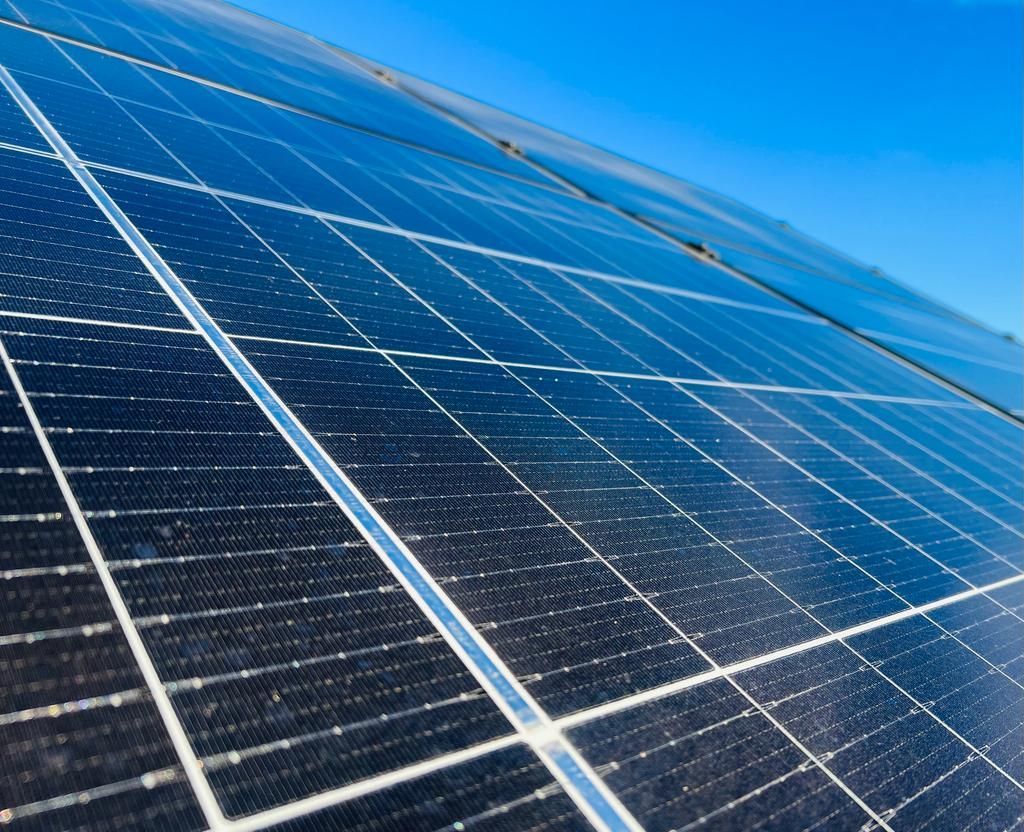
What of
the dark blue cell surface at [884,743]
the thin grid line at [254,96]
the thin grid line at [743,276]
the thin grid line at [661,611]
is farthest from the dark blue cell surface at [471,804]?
the thin grid line at [743,276]

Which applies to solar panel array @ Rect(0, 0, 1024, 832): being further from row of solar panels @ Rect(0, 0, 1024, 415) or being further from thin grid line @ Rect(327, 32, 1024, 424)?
thin grid line @ Rect(327, 32, 1024, 424)

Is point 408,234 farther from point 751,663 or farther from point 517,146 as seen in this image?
point 517,146

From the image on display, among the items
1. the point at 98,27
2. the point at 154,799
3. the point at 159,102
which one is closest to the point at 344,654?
the point at 154,799

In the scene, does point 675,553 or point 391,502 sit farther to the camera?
point 675,553

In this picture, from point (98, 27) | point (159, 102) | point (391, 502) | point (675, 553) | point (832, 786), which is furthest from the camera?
point (98, 27)

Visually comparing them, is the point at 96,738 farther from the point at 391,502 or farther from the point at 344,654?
the point at 391,502

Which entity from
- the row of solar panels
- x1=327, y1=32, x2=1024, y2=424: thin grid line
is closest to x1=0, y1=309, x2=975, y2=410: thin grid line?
x1=327, y1=32, x2=1024, y2=424: thin grid line

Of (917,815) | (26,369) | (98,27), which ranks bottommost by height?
(917,815)
